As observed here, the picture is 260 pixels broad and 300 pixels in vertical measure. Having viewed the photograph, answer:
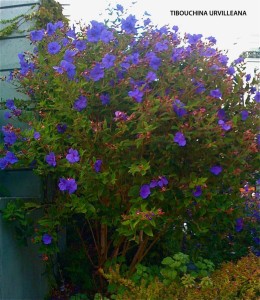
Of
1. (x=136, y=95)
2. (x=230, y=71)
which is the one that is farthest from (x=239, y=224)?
(x=136, y=95)

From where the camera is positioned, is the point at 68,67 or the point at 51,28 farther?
the point at 51,28

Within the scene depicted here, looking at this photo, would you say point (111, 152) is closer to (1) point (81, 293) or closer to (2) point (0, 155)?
(2) point (0, 155)

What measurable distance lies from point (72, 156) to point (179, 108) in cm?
77

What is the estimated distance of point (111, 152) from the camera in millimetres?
3400

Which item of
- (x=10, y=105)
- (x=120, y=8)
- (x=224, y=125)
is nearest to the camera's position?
(x=224, y=125)

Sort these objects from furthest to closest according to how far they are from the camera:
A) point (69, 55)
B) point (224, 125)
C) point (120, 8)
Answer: point (120, 8)
point (69, 55)
point (224, 125)

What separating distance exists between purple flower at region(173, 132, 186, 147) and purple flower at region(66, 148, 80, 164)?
0.65 metres

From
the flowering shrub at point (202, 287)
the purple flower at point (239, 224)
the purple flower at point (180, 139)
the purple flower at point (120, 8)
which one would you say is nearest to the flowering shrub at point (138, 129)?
the purple flower at point (180, 139)

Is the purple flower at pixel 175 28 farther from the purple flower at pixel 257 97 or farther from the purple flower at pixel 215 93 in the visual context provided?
the purple flower at pixel 257 97

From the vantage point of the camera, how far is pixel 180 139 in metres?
3.22

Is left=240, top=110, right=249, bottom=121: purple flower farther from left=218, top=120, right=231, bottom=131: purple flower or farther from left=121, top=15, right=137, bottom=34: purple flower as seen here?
left=121, top=15, right=137, bottom=34: purple flower

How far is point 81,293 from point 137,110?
171 centimetres

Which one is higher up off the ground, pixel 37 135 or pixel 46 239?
pixel 37 135

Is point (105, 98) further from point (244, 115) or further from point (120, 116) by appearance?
point (244, 115)
